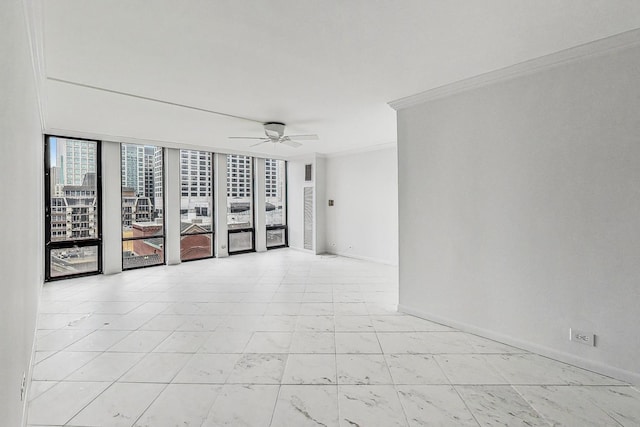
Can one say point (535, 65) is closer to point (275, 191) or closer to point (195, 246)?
point (275, 191)

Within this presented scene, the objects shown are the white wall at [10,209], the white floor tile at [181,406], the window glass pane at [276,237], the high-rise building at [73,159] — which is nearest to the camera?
the white wall at [10,209]

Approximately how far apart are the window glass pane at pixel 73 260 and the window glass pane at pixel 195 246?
5.79 feet

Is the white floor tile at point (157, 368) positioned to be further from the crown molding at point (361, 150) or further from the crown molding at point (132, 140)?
the crown molding at point (361, 150)

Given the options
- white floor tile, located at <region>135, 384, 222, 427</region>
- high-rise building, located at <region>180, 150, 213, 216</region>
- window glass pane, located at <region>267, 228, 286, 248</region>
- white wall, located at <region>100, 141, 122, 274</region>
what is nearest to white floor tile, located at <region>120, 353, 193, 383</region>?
white floor tile, located at <region>135, 384, 222, 427</region>

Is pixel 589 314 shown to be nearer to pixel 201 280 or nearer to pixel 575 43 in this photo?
pixel 575 43

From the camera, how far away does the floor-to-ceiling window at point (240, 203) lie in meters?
7.91

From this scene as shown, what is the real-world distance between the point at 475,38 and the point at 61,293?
6524mm

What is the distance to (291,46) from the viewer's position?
8.00 ft

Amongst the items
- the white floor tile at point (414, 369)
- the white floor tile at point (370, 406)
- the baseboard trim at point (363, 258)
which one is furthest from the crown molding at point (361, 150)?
the white floor tile at point (370, 406)

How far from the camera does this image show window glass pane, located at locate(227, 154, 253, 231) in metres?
7.89

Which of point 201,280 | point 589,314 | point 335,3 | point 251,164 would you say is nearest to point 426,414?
point 589,314

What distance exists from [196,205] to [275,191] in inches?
94.6

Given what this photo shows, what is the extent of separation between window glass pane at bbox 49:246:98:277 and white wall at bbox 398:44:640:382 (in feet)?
20.2

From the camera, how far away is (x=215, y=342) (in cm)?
306
